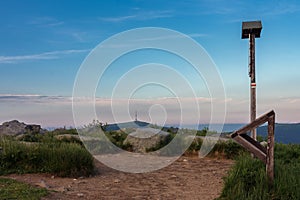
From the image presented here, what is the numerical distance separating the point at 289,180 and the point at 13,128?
1155cm

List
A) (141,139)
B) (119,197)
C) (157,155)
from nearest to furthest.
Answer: (119,197) < (157,155) < (141,139)

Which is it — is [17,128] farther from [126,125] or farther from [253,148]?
[253,148]

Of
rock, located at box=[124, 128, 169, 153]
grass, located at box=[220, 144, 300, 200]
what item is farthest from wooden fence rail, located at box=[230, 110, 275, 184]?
rock, located at box=[124, 128, 169, 153]

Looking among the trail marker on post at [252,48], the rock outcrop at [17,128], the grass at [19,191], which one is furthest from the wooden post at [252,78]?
the rock outcrop at [17,128]

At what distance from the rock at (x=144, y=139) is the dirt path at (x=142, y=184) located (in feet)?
8.58

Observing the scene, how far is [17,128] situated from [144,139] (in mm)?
5618

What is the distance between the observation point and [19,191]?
630 centimetres

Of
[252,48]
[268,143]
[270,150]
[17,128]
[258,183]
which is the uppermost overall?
[252,48]

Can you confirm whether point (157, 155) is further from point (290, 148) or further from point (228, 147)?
point (290, 148)

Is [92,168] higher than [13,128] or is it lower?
lower

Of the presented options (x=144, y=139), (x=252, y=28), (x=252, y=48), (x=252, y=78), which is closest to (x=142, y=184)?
(x=252, y=78)

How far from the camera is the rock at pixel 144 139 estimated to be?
39.7 feet

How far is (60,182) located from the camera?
7625 mm

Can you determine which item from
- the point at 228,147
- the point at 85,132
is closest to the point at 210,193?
the point at 228,147
